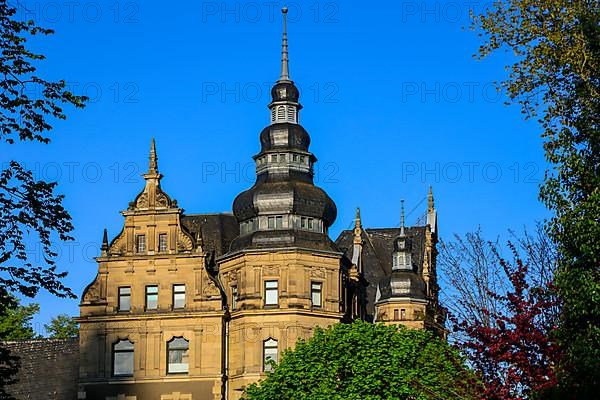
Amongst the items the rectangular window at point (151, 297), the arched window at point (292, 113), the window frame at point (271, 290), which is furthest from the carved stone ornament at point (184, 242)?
the arched window at point (292, 113)

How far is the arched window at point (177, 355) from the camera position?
63.5m

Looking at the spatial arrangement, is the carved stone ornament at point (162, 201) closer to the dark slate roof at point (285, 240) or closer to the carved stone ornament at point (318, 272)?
the dark slate roof at point (285, 240)

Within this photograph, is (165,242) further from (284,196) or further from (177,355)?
(284,196)

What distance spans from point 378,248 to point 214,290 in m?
18.9

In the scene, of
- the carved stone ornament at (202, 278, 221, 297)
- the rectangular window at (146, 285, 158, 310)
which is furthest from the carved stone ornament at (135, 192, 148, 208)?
the carved stone ornament at (202, 278, 221, 297)

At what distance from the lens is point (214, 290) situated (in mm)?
63656

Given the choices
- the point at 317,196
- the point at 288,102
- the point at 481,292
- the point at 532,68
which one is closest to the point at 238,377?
the point at 317,196

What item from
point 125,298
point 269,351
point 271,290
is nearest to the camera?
point 269,351

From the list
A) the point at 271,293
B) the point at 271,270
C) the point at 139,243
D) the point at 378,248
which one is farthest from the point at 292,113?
the point at 378,248

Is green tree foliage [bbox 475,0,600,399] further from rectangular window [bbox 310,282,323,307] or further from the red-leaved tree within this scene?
rectangular window [bbox 310,282,323,307]

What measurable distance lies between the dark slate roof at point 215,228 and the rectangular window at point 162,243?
8.67 ft

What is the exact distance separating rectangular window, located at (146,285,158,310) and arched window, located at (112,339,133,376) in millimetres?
2140

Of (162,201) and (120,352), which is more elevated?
(162,201)

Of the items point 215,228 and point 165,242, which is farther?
point 215,228
